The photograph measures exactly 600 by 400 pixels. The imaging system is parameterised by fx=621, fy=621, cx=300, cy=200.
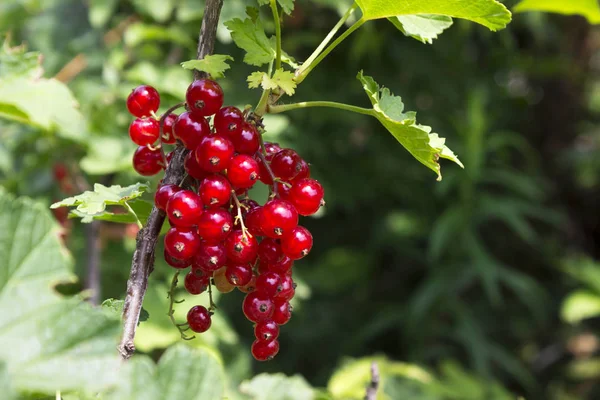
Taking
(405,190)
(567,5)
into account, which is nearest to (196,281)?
(567,5)

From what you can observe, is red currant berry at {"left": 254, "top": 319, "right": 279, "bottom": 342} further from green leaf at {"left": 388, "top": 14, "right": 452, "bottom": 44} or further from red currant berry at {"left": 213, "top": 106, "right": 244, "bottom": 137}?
green leaf at {"left": 388, "top": 14, "right": 452, "bottom": 44}

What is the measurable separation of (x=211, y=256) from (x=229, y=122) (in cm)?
15

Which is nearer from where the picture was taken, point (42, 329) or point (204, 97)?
point (42, 329)

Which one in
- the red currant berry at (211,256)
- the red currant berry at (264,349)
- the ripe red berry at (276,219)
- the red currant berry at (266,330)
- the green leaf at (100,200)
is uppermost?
the ripe red berry at (276,219)

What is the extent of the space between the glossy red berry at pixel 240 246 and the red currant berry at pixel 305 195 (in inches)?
2.8

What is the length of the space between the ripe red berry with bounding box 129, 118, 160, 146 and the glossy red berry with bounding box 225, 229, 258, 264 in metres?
0.17

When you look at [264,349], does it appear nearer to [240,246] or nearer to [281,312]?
[281,312]

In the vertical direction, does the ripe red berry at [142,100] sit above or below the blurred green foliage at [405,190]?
above

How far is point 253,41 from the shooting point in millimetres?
720

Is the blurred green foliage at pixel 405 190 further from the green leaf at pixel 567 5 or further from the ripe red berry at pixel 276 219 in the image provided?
the ripe red berry at pixel 276 219

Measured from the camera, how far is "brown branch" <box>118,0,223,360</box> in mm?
598

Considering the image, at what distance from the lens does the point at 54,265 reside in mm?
554

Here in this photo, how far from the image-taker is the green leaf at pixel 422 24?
0.76m

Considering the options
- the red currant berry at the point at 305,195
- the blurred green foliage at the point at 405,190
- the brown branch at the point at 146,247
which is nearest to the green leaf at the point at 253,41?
the brown branch at the point at 146,247
